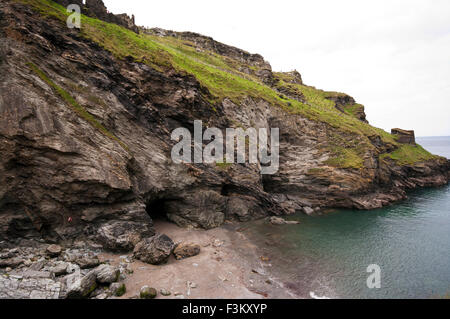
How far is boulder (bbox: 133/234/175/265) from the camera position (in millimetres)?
19203

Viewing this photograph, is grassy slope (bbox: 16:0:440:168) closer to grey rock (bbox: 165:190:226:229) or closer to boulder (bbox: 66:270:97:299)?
grey rock (bbox: 165:190:226:229)

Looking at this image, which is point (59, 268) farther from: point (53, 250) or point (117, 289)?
point (117, 289)

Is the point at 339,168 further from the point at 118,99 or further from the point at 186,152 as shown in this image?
the point at 118,99

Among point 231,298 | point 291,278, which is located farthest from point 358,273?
point 231,298

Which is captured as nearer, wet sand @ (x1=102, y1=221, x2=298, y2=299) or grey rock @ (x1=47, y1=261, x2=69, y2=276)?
grey rock @ (x1=47, y1=261, x2=69, y2=276)

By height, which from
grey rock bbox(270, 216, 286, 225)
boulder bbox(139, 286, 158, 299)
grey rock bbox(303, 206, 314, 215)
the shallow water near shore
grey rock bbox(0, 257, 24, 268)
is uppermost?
grey rock bbox(0, 257, 24, 268)

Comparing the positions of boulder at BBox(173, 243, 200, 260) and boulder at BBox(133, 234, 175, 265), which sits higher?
boulder at BBox(133, 234, 175, 265)

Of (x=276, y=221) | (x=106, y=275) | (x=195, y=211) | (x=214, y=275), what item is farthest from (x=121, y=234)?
(x=276, y=221)

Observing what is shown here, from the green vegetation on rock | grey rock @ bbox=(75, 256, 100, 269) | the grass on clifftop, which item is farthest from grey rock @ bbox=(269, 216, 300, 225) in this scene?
the grass on clifftop

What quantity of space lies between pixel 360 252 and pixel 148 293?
2368 cm

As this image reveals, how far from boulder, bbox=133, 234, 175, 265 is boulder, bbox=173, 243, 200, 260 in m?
1.23

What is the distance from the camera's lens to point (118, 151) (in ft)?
74.7

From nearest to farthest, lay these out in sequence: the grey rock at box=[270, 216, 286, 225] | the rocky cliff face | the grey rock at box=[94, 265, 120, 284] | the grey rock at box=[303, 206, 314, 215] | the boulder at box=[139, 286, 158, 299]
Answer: the boulder at box=[139, 286, 158, 299] < the grey rock at box=[94, 265, 120, 284] < the rocky cliff face < the grey rock at box=[270, 216, 286, 225] < the grey rock at box=[303, 206, 314, 215]

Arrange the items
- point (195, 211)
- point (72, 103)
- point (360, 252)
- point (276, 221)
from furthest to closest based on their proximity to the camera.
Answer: point (276, 221) < point (195, 211) < point (360, 252) < point (72, 103)
